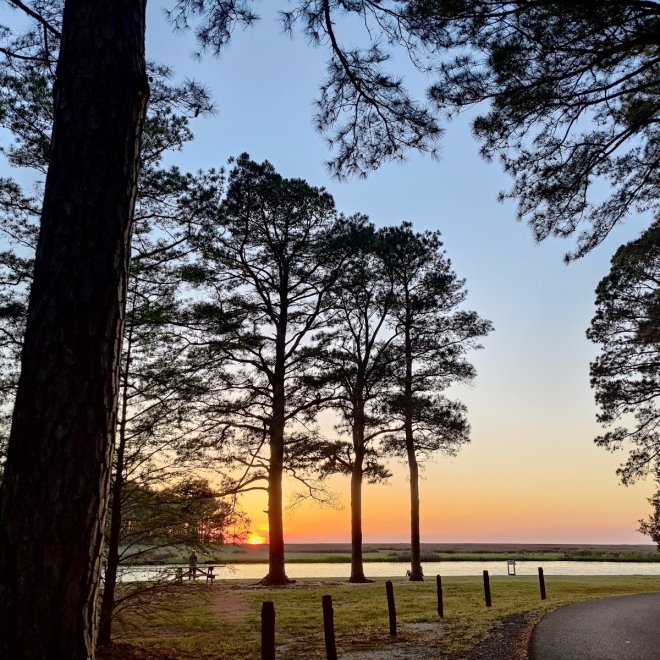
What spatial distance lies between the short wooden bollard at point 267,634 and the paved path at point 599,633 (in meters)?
3.72

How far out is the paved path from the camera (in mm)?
8180

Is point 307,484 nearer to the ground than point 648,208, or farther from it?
nearer to the ground

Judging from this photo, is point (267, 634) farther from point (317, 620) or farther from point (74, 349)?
point (317, 620)

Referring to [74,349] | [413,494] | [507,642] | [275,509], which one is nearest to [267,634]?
[507,642]

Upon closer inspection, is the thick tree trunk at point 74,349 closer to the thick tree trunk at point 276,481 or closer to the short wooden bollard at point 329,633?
the short wooden bollard at point 329,633

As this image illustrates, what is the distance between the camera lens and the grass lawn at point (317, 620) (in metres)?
9.57

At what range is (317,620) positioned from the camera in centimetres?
1324

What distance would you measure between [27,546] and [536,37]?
7418 millimetres

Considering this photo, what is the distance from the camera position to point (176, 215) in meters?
12.7

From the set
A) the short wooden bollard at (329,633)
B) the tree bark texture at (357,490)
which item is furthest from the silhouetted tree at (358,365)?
the short wooden bollard at (329,633)

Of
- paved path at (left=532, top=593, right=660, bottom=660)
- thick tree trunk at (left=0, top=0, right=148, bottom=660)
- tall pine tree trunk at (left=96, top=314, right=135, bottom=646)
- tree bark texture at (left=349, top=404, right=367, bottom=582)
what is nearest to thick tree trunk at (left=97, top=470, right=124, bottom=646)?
tall pine tree trunk at (left=96, top=314, right=135, bottom=646)

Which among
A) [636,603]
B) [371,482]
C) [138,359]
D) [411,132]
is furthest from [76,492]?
[371,482]

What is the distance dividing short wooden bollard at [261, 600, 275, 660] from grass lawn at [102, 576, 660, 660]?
2789 mm

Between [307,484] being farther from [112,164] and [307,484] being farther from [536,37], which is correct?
[112,164]
